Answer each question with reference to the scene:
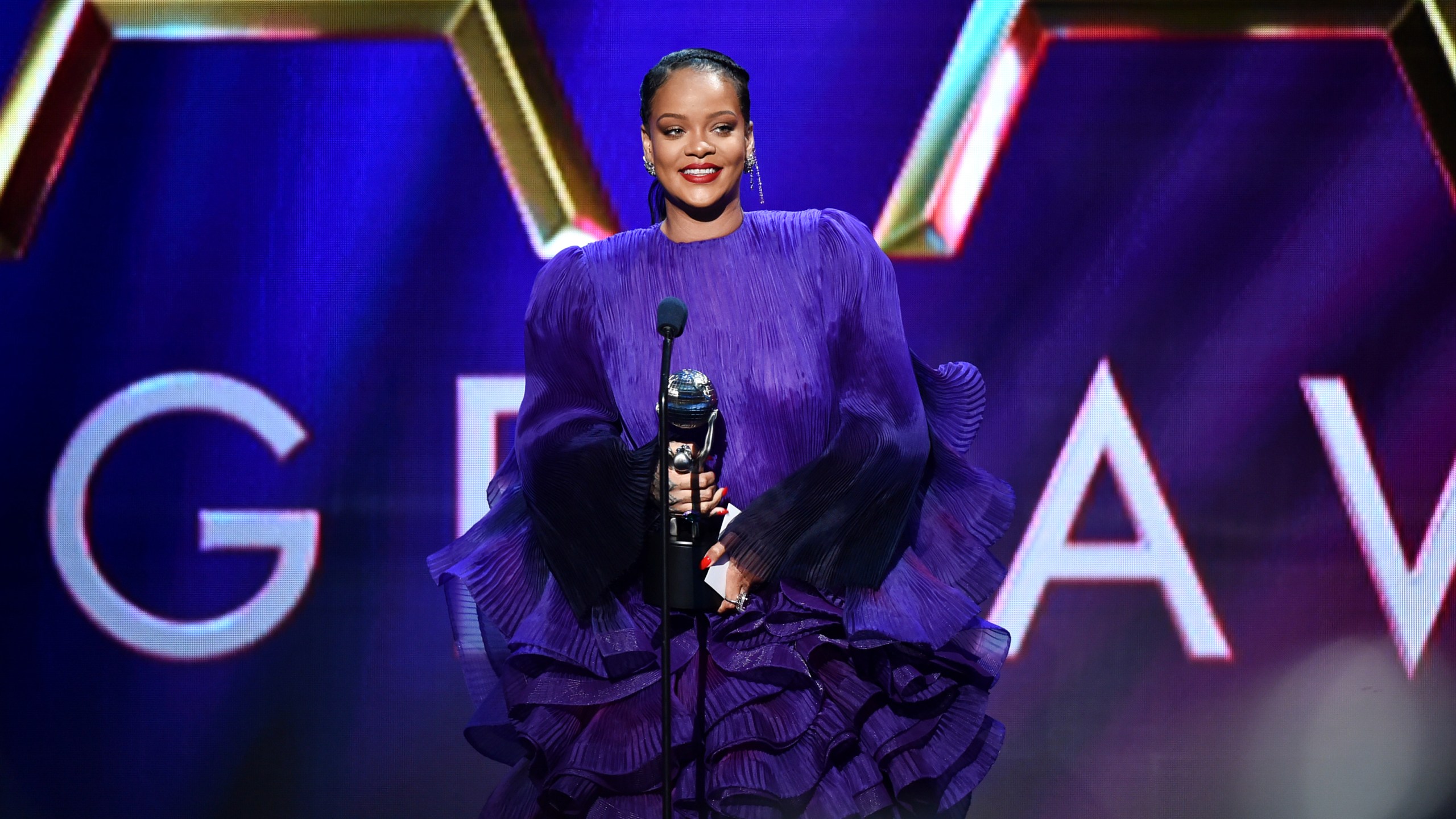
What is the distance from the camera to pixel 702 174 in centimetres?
212

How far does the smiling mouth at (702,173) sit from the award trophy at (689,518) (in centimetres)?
31

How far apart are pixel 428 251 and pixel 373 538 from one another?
0.71 metres

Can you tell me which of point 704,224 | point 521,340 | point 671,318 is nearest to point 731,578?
point 671,318

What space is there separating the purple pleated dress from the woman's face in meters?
0.08

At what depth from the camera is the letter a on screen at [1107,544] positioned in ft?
11.5

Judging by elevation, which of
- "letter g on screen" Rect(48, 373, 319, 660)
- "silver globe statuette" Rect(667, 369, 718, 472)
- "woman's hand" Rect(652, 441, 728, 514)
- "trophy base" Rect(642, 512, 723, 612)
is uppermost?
"letter g on screen" Rect(48, 373, 319, 660)

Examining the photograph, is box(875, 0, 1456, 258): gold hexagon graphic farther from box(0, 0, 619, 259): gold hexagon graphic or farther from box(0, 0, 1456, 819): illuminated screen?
box(0, 0, 619, 259): gold hexagon graphic

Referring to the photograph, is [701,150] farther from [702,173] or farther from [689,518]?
[689,518]

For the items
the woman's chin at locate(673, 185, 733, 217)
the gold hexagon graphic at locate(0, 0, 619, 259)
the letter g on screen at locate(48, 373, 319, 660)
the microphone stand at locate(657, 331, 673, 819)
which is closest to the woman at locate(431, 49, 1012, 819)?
the woman's chin at locate(673, 185, 733, 217)

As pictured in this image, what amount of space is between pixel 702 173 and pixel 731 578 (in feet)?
1.92

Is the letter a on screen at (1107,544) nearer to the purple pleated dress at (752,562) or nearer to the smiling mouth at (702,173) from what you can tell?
the purple pleated dress at (752,562)

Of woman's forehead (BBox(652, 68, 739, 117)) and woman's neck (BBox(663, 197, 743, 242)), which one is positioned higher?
woman's forehead (BBox(652, 68, 739, 117))

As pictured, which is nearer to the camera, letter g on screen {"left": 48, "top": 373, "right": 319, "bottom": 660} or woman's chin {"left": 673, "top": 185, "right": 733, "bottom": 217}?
woman's chin {"left": 673, "top": 185, "right": 733, "bottom": 217}

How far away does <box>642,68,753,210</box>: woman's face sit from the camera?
211 centimetres
